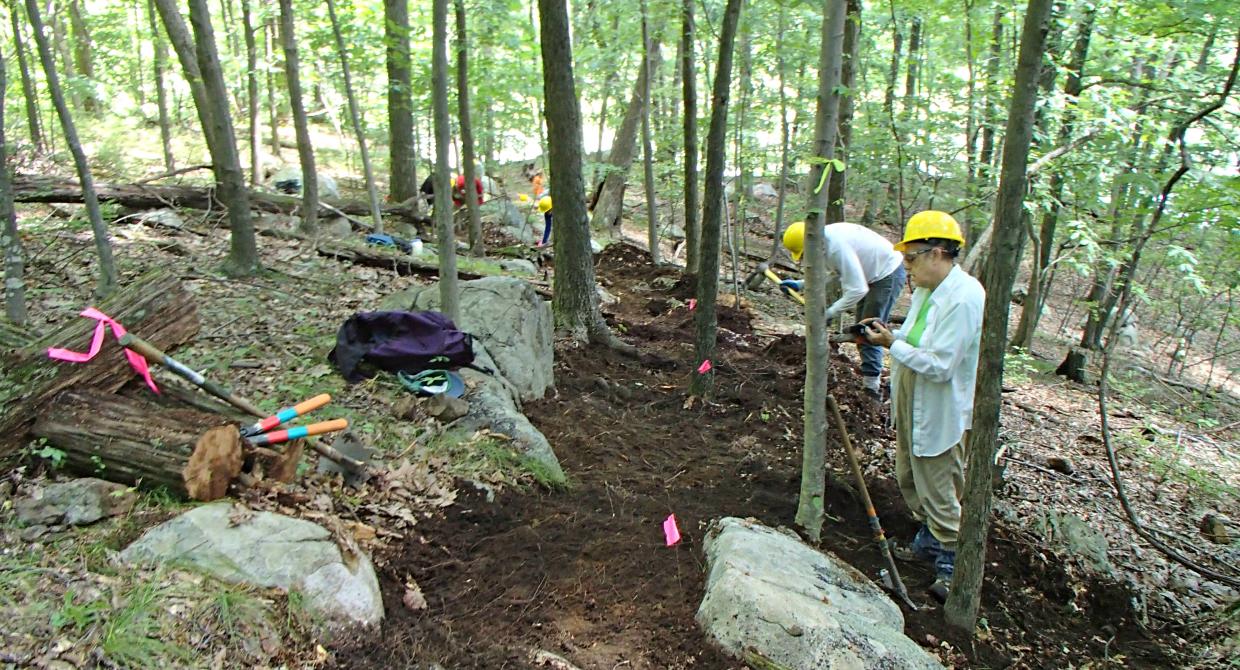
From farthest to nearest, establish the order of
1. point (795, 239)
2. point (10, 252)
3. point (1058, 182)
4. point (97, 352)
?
point (1058, 182) → point (795, 239) → point (10, 252) → point (97, 352)

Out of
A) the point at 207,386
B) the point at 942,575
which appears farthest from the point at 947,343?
the point at 207,386

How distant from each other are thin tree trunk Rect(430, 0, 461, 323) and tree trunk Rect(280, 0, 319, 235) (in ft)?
12.7

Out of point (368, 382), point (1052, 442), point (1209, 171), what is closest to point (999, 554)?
point (1052, 442)

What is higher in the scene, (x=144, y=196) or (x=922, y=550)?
(x=144, y=196)

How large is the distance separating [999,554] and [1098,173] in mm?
3449

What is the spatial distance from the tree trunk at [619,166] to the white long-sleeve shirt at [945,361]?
11.1 meters

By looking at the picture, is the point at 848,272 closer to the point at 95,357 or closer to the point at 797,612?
the point at 797,612

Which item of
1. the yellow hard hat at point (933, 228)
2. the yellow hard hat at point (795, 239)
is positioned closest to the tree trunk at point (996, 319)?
the yellow hard hat at point (933, 228)

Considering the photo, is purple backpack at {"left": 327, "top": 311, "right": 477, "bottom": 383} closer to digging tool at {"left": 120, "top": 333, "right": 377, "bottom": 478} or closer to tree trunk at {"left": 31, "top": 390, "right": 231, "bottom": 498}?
digging tool at {"left": 120, "top": 333, "right": 377, "bottom": 478}

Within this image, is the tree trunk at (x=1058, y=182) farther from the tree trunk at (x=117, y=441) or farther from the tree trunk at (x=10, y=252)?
the tree trunk at (x=10, y=252)

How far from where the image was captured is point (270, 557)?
9.52 ft

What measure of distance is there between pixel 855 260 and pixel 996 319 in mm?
3024

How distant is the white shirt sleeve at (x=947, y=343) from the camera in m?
3.62

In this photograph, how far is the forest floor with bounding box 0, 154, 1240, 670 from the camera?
8.61 ft
